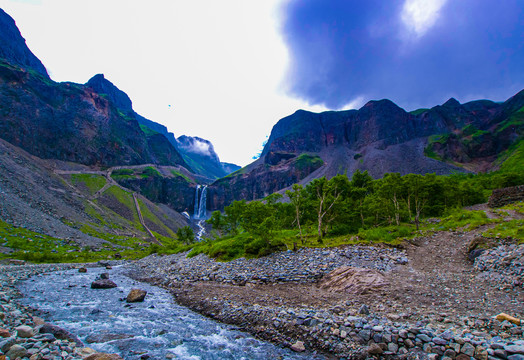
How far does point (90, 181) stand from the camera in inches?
5005

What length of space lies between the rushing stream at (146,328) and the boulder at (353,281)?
794 cm

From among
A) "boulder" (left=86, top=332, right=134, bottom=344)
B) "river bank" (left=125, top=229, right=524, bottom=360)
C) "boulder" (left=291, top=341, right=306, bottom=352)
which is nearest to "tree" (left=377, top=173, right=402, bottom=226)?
"river bank" (left=125, top=229, right=524, bottom=360)

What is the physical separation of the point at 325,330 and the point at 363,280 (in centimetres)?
748

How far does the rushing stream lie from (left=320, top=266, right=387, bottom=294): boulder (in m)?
7.94

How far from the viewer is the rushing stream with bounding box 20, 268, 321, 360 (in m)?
9.90

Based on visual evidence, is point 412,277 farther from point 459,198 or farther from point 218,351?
point 459,198

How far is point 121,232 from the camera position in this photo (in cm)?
8850

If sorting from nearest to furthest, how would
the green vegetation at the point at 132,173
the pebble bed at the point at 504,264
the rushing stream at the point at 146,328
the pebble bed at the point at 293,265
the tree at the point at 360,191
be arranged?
the rushing stream at the point at 146,328 < the pebble bed at the point at 504,264 < the pebble bed at the point at 293,265 < the tree at the point at 360,191 < the green vegetation at the point at 132,173

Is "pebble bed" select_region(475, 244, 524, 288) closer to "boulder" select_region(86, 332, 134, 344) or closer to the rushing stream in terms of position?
the rushing stream

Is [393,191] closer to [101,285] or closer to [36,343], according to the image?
[101,285]

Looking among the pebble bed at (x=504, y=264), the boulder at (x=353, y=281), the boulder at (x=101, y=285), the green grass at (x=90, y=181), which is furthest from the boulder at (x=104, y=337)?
the green grass at (x=90, y=181)

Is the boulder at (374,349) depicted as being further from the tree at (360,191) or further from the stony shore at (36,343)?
the tree at (360,191)

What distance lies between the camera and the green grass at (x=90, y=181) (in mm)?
119750

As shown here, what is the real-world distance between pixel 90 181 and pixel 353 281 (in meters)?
152
